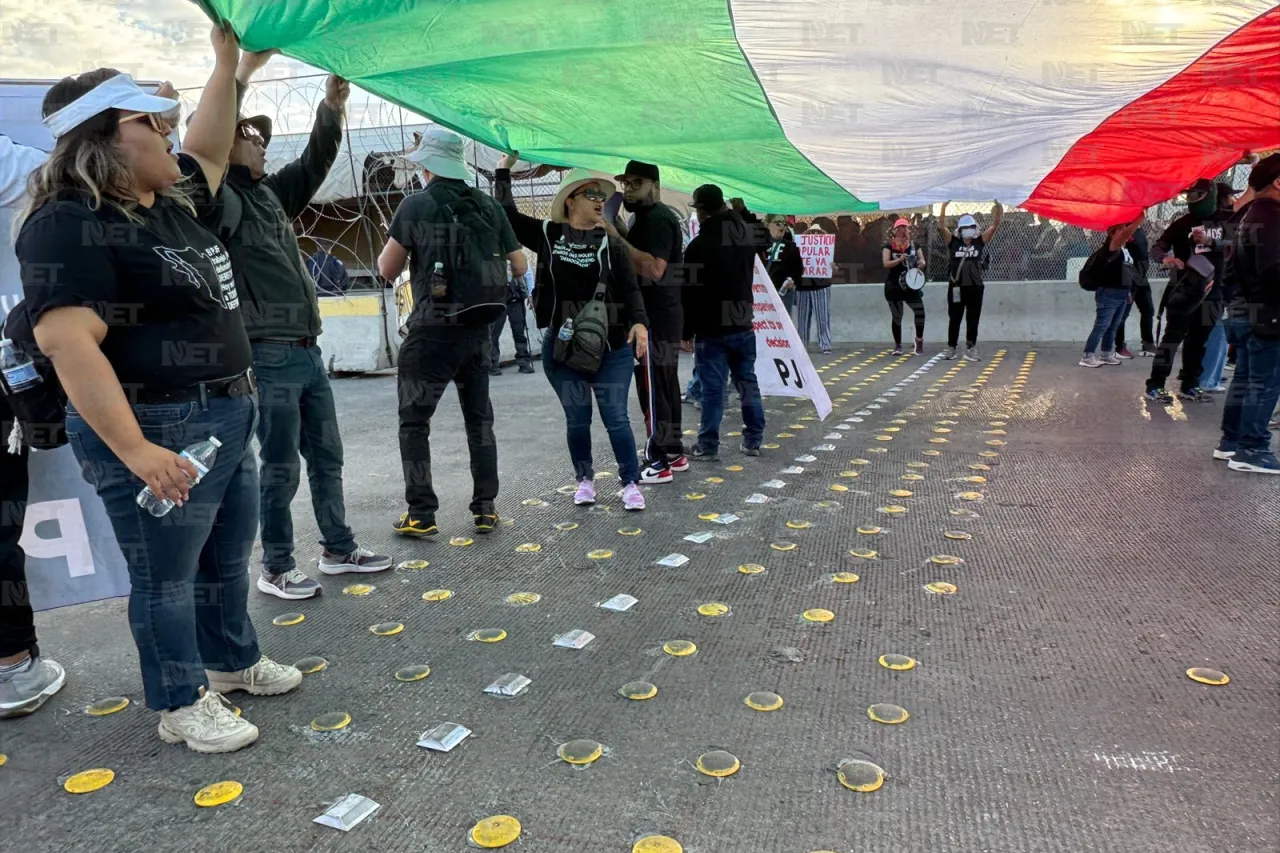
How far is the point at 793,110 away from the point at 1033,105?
1049mm

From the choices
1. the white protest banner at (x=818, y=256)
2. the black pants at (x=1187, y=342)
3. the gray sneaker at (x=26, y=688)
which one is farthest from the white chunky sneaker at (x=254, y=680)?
the white protest banner at (x=818, y=256)

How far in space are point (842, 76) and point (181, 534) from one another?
299 cm

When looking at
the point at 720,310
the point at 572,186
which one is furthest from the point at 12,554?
the point at 720,310

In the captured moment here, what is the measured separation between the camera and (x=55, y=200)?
2.17m

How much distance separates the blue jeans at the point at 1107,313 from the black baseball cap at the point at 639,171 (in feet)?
23.4

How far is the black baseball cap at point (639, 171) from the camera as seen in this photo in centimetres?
520

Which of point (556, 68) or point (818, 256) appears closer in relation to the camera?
point (556, 68)

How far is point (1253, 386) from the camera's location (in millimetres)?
5480

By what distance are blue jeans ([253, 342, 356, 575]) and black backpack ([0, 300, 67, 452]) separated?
96 cm

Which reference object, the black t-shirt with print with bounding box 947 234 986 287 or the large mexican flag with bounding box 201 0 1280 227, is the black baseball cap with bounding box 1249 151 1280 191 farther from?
the black t-shirt with print with bounding box 947 234 986 287

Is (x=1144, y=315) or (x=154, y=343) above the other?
(x=154, y=343)

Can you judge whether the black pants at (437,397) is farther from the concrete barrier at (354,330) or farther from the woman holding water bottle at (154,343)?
the concrete barrier at (354,330)

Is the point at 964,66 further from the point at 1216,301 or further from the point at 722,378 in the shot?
the point at 1216,301

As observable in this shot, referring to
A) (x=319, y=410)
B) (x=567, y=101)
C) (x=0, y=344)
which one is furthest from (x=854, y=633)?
(x=0, y=344)
